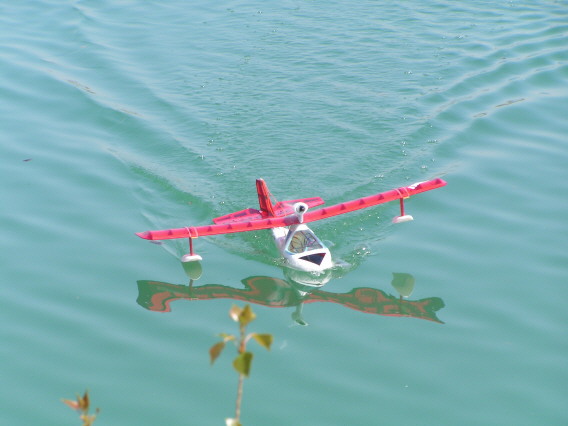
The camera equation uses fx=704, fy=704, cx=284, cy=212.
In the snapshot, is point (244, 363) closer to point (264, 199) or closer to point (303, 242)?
point (303, 242)

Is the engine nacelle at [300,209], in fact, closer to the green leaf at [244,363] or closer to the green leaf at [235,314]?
the green leaf at [235,314]

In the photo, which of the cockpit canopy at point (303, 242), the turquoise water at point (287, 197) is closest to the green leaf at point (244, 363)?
the turquoise water at point (287, 197)

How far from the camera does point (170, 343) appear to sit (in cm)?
1328

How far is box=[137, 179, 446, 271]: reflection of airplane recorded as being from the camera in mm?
15188

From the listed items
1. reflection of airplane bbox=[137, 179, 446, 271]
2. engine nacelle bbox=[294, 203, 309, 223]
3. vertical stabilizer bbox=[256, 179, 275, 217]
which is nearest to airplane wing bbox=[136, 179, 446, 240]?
reflection of airplane bbox=[137, 179, 446, 271]

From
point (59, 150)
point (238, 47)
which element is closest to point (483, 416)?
point (59, 150)

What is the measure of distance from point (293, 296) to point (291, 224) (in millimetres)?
1680

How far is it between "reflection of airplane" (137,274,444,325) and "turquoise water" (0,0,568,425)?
0.19ft

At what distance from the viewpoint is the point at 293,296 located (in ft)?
49.6

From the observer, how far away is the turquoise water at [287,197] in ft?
40.2

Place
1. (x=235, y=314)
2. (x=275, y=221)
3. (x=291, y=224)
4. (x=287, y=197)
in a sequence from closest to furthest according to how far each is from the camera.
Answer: (x=235, y=314) < (x=275, y=221) < (x=291, y=224) < (x=287, y=197)

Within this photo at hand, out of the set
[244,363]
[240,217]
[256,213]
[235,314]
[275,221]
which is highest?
[256,213]

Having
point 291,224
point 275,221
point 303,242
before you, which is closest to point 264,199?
point 275,221

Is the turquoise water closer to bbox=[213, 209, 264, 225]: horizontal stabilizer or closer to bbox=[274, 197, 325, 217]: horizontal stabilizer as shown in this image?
bbox=[213, 209, 264, 225]: horizontal stabilizer
